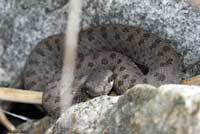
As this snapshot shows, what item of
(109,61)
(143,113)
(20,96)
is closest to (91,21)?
(109,61)

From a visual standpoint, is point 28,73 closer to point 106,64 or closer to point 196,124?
point 106,64

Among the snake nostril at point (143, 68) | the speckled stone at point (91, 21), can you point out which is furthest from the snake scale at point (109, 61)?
the speckled stone at point (91, 21)

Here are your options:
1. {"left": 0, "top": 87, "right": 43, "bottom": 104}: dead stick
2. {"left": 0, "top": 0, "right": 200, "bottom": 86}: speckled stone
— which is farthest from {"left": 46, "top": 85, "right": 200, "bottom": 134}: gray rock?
{"left": 0, "top": 0, "right": 200, "bottom": 86}: speckled stone

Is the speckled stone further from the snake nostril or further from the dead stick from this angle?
the dead stick

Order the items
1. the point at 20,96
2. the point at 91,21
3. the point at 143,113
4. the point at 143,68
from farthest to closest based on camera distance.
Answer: the point at 91,21 → the point at 143,68 → the point at 20,96 → the point at 143,113

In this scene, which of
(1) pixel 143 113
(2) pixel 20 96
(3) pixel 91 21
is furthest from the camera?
(3) pixel 91 21

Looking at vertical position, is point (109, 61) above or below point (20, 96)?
above

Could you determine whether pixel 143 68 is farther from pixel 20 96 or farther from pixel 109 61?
pixel 20 96

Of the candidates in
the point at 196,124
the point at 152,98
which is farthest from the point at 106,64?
the point at 196,124
